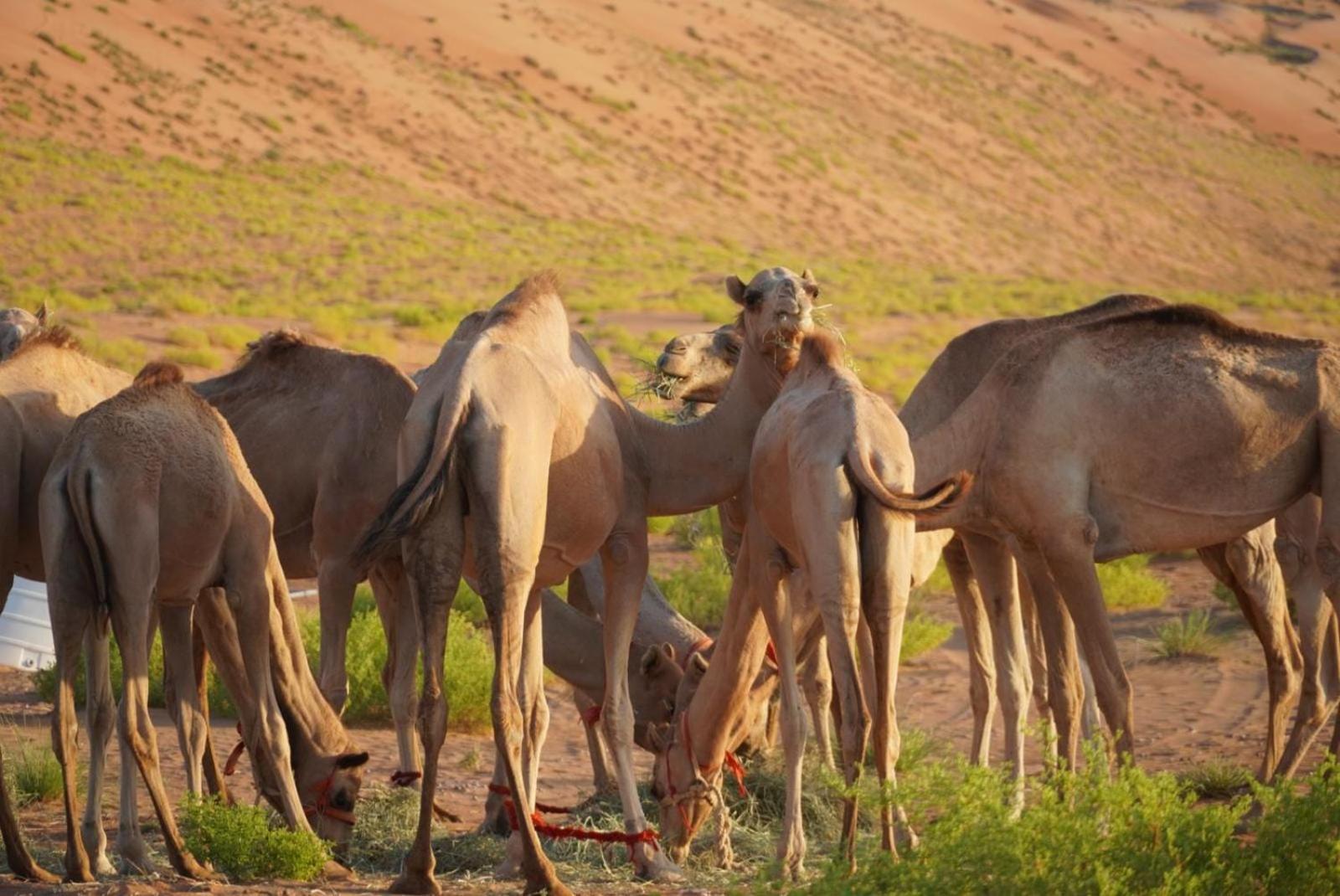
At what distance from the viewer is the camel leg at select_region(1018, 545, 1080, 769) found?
8.97 metres

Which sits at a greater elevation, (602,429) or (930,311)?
(602,429)

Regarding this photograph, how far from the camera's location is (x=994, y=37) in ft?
291

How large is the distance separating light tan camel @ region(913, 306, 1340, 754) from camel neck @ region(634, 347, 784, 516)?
3.47ft

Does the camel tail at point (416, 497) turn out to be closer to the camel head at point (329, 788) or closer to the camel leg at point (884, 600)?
the camel head at point (329, 788)

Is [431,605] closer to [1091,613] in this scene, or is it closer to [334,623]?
[334,623]

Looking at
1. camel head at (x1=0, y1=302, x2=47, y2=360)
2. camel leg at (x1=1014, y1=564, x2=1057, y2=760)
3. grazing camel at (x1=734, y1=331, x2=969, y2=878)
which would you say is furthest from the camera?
camel head at (x1=0, y1=302, x2=47, y2=360)

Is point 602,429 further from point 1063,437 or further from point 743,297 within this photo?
point 1063,437

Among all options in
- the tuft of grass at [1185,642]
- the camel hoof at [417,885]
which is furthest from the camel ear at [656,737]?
the tuft of grass at [1185,642]

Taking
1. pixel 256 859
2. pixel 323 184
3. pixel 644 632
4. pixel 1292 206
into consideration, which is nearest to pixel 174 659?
pixel 256 859

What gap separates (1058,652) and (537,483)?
10.6ft

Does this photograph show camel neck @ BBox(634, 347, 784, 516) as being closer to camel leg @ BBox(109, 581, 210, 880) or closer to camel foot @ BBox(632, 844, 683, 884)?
camel foot @ BBox(632, 844, 683, 884)

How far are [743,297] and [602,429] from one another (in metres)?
1.21

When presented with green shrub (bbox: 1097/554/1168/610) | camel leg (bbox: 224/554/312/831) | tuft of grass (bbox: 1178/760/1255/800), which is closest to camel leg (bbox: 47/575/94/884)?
camel leg (bbox: 224/554/312/831)

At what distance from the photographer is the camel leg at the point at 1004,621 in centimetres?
944
